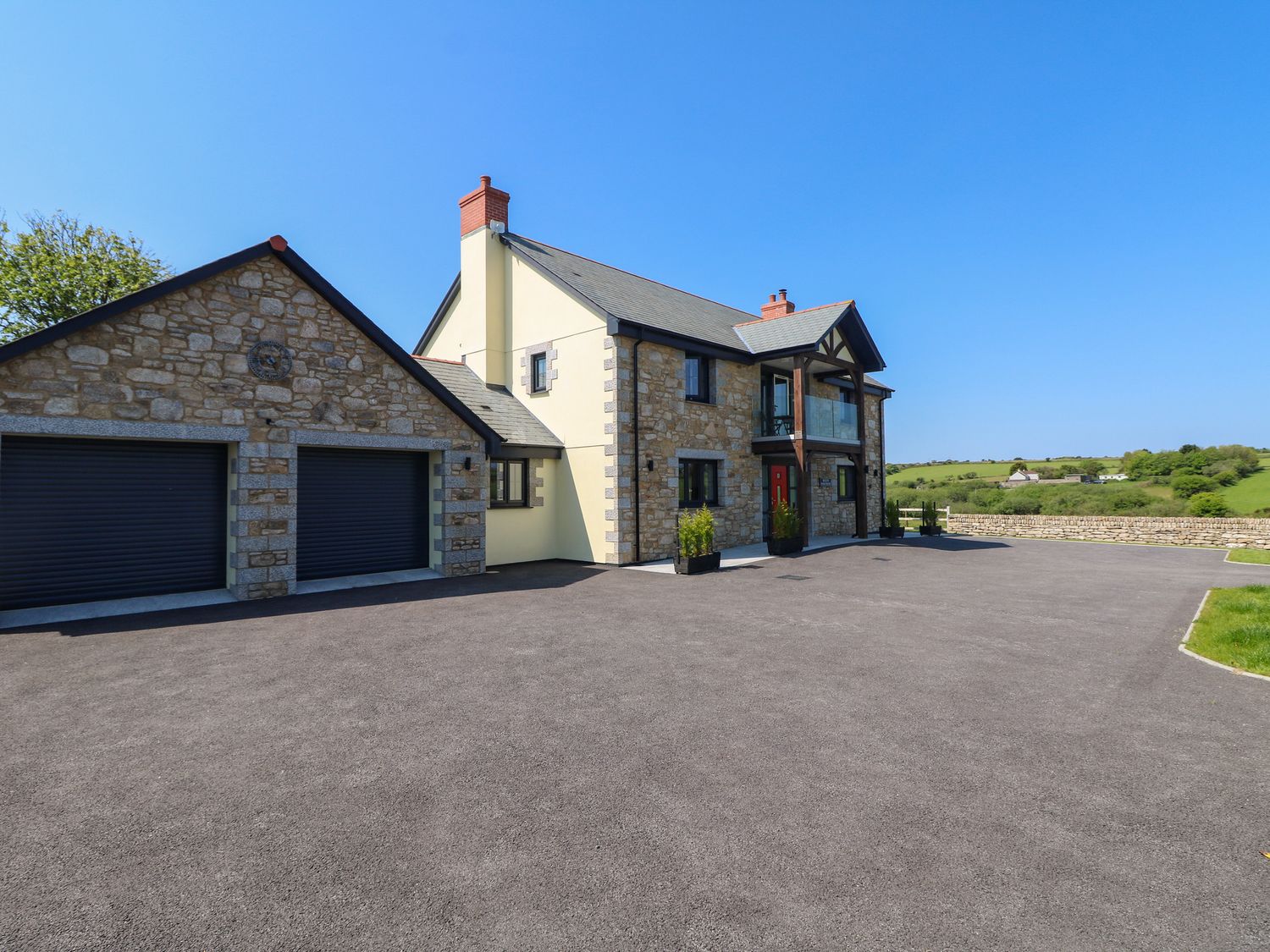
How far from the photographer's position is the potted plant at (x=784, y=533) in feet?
54.6

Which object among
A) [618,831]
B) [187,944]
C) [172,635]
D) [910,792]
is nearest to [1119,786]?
[910,792]

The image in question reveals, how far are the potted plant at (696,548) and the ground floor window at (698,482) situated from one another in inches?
100

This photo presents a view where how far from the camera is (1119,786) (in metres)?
4.00

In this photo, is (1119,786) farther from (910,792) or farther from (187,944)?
(187,944)

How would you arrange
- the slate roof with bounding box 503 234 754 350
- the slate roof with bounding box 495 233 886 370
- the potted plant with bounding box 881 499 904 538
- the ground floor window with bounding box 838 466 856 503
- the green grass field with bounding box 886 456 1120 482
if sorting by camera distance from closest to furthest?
the slate roof with bounding box 503 234 754 350 → the slate roof with bounding box 495 233 886 370 → the potted plant with bounding box 881 499 904 538 → the ground floor window with bounding box 838 466 856 503 → the green grass field with bounding box 886 456 1120 482

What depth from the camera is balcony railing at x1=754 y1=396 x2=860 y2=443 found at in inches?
737

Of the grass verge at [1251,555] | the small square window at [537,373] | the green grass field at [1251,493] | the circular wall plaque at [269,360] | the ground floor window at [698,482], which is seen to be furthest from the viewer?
the green grass field at [1251,493]

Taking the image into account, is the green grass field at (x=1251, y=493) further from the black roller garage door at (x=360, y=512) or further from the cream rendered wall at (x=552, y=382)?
the black roller garage door at (x=360, y=512)

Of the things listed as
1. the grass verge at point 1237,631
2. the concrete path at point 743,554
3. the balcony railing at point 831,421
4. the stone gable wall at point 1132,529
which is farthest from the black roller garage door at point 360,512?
the stone gable wall at point 1132,529

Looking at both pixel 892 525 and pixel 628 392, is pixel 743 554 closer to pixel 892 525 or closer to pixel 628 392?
pixel 628 392

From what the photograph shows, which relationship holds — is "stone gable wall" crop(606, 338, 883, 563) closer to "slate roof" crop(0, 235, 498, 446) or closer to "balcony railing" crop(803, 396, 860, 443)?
"balcony railing" crop(803, 396, 860, 443)

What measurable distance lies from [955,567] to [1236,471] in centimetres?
3939

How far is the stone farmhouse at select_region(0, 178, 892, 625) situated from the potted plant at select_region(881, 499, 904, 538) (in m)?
1.48

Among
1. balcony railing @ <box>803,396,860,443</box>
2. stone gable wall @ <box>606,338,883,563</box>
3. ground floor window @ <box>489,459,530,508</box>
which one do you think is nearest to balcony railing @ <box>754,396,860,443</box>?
balcony railing @ <box>803,396,860,443</box>
